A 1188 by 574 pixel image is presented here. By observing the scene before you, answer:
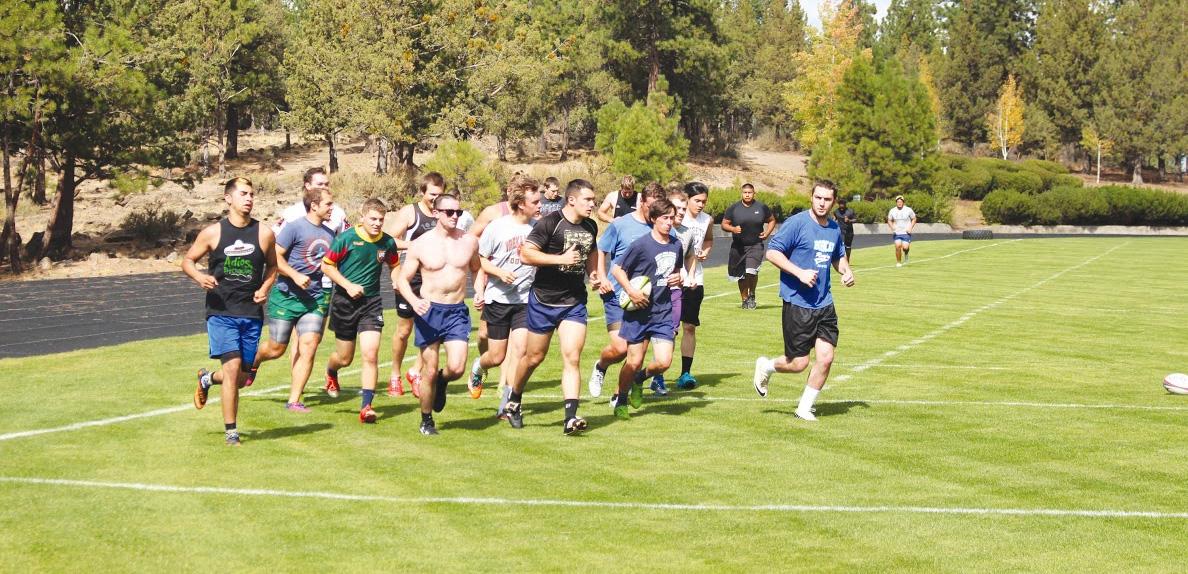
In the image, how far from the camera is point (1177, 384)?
13508 mm

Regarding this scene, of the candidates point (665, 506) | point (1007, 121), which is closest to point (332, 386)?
point (665, 506)

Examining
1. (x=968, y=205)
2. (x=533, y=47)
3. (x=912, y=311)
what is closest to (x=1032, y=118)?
(x=968, y=205)

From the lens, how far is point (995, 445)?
10.9 m

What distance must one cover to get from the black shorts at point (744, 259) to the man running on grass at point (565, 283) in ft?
34.6

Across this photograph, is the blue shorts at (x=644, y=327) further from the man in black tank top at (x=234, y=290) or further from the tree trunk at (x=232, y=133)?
the tree trunk at (x=232, y=133)

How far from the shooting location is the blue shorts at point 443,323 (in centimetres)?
1120

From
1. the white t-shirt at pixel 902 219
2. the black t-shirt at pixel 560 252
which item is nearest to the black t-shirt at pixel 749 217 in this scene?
the black t-shirt at pixel 560 252

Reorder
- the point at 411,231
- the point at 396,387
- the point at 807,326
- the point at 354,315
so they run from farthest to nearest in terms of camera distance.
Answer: the point at 396,387 < the point at 411,231 < the point at 354,315 < the point at 807,326

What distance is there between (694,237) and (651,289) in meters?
2.52

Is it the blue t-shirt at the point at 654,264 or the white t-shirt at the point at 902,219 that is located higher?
the blue t-shirt at the point at 654,264

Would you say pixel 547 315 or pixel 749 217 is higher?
pixel 749 217

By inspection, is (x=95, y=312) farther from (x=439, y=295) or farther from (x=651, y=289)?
(x=651, y=289)

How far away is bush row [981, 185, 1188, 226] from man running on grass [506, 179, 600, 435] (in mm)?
63213

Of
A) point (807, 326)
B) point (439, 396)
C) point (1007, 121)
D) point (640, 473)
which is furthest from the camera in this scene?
point (1007, 121)
